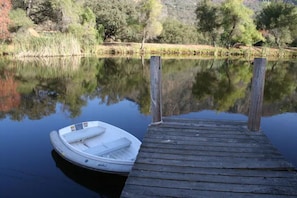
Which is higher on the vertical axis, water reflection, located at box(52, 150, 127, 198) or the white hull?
the white hull

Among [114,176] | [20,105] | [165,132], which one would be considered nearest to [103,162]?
[114,176]

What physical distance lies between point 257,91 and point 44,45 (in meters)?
21.3

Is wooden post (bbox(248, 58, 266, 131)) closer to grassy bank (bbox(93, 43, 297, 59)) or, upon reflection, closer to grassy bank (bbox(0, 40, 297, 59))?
grassy bank (bbox(0, 40, 297, 59))

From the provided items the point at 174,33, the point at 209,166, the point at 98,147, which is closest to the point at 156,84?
the point at 98,147

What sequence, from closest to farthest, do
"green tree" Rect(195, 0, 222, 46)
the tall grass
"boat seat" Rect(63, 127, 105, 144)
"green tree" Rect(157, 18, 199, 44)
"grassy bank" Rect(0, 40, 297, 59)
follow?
"boat seat" Rect(63, 127, 105, 144) → the tall grass → "grassy bank" Rect(0, 40, 297, 59) → "green tree" Rect(195, 0, 222, 46) → "green tree" Rect(157, 18, 199, 44)

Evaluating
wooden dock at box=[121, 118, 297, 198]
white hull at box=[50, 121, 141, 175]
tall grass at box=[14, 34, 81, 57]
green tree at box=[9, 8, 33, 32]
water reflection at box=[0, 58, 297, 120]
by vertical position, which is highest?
green tree at box=[9, 8, 33, 32]

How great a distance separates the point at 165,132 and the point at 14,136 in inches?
155

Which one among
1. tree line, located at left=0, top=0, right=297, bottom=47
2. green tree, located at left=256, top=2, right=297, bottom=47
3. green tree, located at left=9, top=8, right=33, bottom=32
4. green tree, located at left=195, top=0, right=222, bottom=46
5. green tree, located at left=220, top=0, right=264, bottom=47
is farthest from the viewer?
green tree, located at left=195, top=0, right=222, bottom=46

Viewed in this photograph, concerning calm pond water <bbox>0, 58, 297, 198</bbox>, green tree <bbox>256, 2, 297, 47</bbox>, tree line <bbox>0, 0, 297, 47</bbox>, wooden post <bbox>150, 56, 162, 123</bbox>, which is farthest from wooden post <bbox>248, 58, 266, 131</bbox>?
green tree <bbox>256, 2, 297, 47</bbox>

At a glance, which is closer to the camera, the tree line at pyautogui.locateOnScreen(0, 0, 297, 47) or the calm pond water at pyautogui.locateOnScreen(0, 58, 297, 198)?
the calm pond water at pyautogui.locateOnScreen(0, 58, 297, 198)

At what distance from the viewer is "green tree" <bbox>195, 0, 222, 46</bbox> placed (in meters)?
34.4

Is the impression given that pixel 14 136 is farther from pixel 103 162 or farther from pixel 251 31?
pixel 251 31

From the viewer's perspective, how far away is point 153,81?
4.48 meters

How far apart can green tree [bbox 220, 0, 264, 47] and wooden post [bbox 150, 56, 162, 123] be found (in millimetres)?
30822
